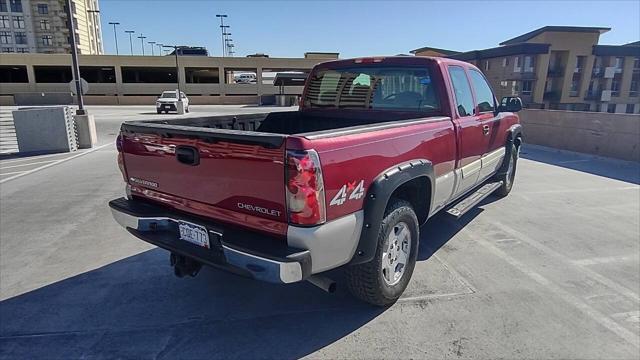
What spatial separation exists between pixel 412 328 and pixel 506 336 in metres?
0.70

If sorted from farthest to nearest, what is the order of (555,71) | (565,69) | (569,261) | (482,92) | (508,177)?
(555,71), (565,69), (508,177), (482,92), (569,261)

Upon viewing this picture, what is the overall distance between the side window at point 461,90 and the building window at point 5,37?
10504 cm

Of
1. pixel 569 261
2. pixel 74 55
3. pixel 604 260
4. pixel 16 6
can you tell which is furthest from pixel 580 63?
pixel 16 6

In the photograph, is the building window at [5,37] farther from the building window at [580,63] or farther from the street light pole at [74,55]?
the building window at [580,63]

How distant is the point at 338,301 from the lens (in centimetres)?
349

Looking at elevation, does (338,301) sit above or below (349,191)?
below

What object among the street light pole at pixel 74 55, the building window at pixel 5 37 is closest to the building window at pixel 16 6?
the building window at pixel 5 37

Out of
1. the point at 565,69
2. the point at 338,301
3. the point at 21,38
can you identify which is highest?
the point at 21,38

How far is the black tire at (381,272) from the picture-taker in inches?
119

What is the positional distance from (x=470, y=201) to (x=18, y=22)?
105281 millimetres

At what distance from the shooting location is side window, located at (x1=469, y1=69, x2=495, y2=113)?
5.06 metres

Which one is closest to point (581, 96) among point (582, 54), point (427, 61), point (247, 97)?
point (582, 54)

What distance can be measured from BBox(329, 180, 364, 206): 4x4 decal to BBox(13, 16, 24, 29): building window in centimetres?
10535

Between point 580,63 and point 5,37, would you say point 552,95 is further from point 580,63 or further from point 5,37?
point 5,37
